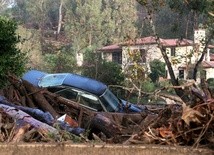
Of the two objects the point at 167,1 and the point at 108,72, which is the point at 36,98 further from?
the point at 108,72

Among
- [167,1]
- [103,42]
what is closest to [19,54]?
[167,1]

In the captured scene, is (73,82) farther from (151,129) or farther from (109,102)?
(151,129)

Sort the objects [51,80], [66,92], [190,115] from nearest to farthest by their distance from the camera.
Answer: [190,115]
[66,92]
[51,80]

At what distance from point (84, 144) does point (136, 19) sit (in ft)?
179

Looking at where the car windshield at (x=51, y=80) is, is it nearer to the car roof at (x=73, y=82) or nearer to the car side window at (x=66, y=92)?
the car roof at (x=73, y=82)

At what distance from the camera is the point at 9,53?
30.6ft

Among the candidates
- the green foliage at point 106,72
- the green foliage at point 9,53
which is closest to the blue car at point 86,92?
the green foliage at point 9,53

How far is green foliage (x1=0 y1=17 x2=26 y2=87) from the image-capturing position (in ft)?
29.6

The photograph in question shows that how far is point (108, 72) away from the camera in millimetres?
27781

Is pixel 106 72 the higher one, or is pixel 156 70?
pixel 106 72

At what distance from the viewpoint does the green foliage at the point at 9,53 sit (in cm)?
902

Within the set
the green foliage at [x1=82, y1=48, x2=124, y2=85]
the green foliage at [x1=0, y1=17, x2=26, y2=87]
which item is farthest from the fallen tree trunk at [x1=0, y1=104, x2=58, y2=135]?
the green foliage at [x1=82, y1=48, x2=124, y2=85]

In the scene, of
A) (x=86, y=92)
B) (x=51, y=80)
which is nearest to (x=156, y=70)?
(x=51, y=80)

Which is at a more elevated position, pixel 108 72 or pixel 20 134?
pixel 20 134
